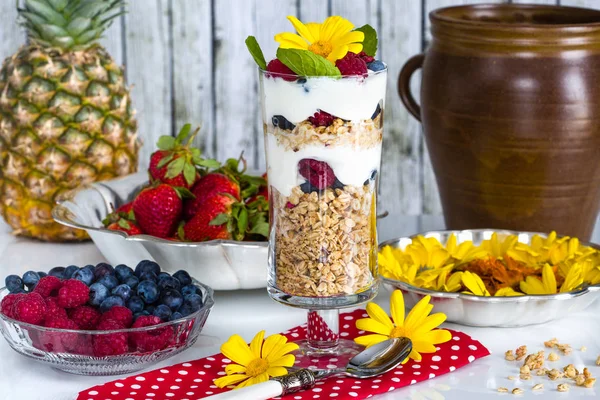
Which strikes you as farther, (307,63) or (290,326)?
(290,326)

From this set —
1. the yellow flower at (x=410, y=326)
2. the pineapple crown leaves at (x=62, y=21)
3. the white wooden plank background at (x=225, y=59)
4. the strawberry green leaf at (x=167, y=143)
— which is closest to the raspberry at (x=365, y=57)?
the yellow flower at (x=410, y=326)

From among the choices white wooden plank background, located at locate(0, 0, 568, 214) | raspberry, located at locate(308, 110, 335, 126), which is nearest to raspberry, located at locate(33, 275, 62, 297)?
raspberry, located at locate(308, 110, 335, 126)

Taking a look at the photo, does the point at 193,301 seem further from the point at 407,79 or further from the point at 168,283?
the point at 407,79

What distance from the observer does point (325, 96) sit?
0.83m

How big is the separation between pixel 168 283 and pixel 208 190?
24 cm

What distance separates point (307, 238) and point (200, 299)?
158 mm

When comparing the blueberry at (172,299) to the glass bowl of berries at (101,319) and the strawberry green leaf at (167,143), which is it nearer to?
the glass bowl of berries at (101,319)

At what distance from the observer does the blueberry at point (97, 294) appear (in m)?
0.93

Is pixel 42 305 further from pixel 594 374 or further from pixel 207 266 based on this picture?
pixel 594 374

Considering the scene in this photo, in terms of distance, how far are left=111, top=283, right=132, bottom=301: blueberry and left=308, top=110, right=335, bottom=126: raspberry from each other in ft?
0.90

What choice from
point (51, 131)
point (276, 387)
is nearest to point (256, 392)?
point (276, 387)

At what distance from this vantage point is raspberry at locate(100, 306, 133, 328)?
89 centimetres

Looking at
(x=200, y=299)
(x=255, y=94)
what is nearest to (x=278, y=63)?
(x=200, y=299)

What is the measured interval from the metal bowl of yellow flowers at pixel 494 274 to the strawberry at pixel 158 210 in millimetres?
280
